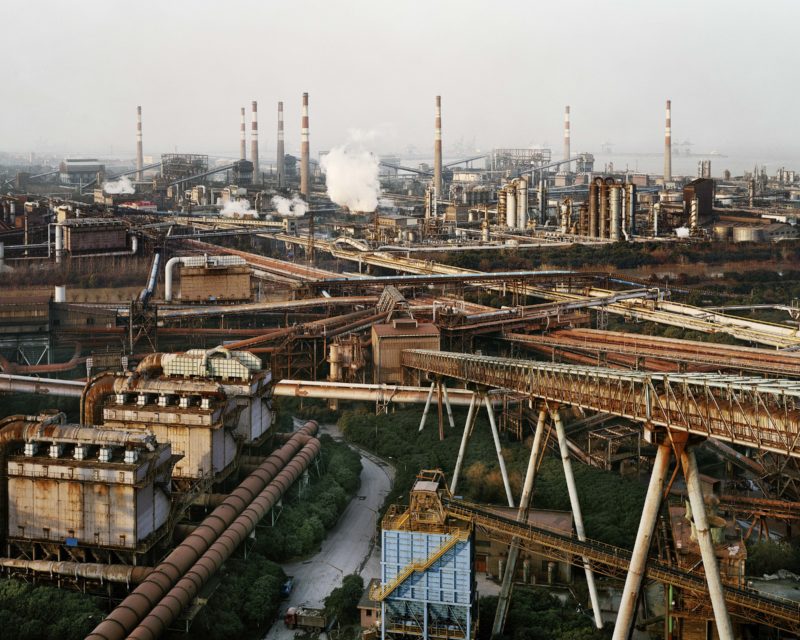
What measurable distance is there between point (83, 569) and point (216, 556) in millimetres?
1374

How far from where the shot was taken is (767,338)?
77.1 ft

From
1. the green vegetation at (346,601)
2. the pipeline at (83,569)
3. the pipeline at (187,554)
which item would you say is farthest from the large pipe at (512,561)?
the pipeline at (83,569)

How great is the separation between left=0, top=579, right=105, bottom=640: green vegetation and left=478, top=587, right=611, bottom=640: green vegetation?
3863 mm

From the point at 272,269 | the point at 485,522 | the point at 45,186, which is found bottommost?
the point at 485,522

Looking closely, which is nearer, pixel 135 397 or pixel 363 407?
pixel 135 397

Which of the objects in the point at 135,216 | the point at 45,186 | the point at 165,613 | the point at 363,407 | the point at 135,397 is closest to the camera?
the point at 165,613

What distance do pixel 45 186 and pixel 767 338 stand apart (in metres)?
47.8

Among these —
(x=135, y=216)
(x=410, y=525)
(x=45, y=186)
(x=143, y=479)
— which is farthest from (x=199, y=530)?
(x=45, y=186)

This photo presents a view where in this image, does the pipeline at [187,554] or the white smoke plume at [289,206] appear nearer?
the pipeline at [187,554]

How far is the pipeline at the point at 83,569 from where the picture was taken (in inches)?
455

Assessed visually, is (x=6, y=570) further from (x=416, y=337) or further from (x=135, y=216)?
(x=135, y=216)

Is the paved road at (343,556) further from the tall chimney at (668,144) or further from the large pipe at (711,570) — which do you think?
the tall chimney at (668,144)

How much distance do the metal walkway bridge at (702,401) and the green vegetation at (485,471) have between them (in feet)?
8.60

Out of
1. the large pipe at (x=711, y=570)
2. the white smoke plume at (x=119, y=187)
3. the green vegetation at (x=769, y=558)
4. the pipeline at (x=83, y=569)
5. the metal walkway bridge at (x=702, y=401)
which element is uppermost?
the white smoke plume at (x=119, y=187)
